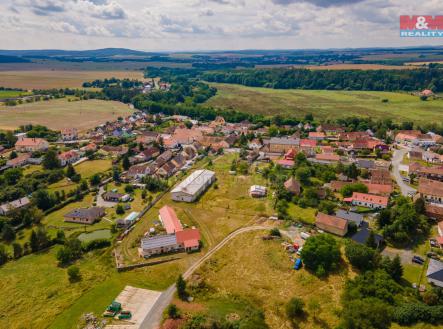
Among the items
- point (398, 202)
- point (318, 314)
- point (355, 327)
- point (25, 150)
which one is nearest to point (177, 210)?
point (318, 314)

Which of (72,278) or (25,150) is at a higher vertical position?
(25,150)

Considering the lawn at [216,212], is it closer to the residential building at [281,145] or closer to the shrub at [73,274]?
the shrub at [73,274]

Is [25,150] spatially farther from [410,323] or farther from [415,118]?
[415,118]

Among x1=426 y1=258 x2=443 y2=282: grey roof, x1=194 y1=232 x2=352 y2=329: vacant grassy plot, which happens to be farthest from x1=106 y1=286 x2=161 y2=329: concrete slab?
x1=426 y1=258 x2=443 y2=282: grey roof

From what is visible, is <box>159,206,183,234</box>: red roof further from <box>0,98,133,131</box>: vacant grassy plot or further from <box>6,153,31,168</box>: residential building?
<box>0,98,133,131</box>: vacant grassy plot

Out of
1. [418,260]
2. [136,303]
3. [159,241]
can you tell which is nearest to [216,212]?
[159,241]

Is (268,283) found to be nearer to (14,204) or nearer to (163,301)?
(163,301)

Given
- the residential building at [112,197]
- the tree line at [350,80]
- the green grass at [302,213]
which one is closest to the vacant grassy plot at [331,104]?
the tree line at [350,80]
